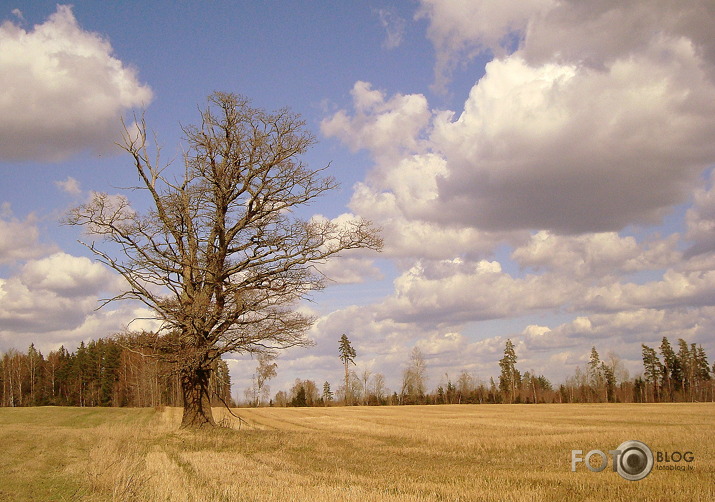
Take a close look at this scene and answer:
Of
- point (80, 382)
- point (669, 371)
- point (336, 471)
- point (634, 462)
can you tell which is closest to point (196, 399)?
point (336, 471)

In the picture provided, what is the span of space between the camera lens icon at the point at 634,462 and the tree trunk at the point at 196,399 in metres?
15.6

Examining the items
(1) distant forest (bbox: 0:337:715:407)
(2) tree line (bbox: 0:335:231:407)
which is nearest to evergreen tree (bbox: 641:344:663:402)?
(1) distant forest (bbox: 0:337:715:407)

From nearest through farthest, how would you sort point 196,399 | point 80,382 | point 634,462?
1. point 634,462
2. point 196,399
3. point 80,382

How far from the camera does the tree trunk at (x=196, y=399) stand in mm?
21562

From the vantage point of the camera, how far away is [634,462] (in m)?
12.2

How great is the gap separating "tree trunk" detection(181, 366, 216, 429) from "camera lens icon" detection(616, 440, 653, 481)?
15650 millimetres

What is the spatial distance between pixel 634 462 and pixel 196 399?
16.4m

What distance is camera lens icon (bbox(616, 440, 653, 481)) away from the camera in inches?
424

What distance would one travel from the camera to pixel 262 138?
2264 cm

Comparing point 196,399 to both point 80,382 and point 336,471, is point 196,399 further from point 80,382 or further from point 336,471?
point 80,382

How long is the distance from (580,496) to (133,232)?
18.9 meters

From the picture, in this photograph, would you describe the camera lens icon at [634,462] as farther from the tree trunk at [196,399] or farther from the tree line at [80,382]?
the tree line at [80,382]

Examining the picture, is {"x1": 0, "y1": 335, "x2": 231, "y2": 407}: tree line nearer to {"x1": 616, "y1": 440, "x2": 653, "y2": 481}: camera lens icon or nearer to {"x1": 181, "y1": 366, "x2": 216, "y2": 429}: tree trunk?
{"x1": 181, "y1": 366, "x2": 216, "y2": 429}: tree trunk

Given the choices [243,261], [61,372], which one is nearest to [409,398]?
[61,372]
